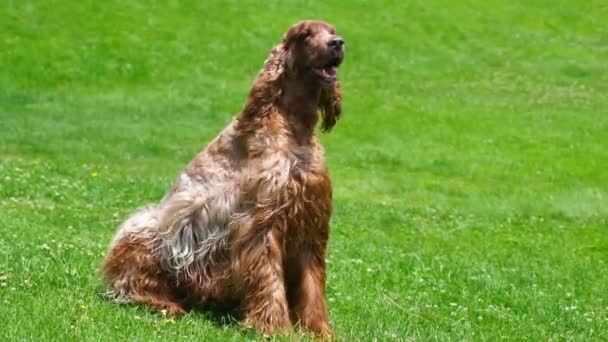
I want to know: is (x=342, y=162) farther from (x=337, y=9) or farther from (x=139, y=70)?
(x=337, y=9)

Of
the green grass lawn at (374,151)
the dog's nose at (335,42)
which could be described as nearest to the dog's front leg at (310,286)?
the green grass lawn at (374,151)

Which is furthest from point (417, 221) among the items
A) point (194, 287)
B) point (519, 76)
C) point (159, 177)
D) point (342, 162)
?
point (519, 76)

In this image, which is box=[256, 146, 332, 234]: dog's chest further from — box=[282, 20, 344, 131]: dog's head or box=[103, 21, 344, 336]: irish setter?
box=[282, 20, 344, 131]: dog's head

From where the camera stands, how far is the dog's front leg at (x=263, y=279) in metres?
5.98

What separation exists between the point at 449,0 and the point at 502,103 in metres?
14.1

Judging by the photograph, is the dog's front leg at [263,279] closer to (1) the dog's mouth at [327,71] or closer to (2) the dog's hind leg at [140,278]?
(2) the dog's hind leg at [140,278]

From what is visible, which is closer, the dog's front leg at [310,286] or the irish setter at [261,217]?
the irish setter at [261,217]

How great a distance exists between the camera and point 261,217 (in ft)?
19.6

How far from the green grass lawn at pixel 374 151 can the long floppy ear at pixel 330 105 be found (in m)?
1.40

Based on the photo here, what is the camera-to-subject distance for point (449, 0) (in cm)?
4097

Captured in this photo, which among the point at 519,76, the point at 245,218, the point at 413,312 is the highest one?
the point at 245,218

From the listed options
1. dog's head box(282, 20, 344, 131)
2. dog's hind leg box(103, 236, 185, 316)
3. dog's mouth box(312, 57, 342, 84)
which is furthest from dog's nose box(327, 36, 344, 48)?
dog's hind leg box(103, 236, 185, 316)

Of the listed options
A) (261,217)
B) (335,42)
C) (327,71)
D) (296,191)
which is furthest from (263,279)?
(335,42)

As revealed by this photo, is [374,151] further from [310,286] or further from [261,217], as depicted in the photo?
[261,217]
